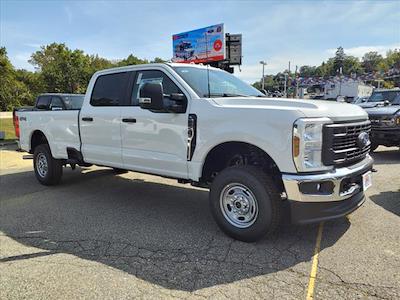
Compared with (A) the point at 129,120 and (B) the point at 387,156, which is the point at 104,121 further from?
(B) the point at 387,156

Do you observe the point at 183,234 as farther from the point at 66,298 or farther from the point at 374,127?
the point at 374,127

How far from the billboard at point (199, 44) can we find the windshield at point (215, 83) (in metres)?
20.3

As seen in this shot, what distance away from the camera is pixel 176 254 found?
3912mm

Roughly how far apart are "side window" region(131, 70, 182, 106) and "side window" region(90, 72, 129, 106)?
0.24 meters

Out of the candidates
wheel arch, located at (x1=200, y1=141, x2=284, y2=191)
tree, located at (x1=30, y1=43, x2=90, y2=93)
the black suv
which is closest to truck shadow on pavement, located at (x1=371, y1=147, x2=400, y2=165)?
the black suv

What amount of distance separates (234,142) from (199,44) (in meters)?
26.2

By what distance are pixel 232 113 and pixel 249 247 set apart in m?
1.46

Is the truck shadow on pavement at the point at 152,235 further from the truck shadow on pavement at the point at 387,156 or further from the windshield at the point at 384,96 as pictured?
the windshield at the point at 384,96

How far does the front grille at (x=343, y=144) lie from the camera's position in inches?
147

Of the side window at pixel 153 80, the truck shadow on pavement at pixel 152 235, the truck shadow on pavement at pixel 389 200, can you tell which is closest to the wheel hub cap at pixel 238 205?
the truck shadow on pavement at pixel 152 235

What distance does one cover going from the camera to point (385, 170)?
7930mm

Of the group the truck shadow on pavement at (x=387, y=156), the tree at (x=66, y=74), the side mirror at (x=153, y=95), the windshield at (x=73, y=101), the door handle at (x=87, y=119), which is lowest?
the truck shadow on pavement at (x=387, y=156)

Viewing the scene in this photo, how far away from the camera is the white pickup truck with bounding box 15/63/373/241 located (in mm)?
3740

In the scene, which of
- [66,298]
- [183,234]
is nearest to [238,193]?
[183,234]
